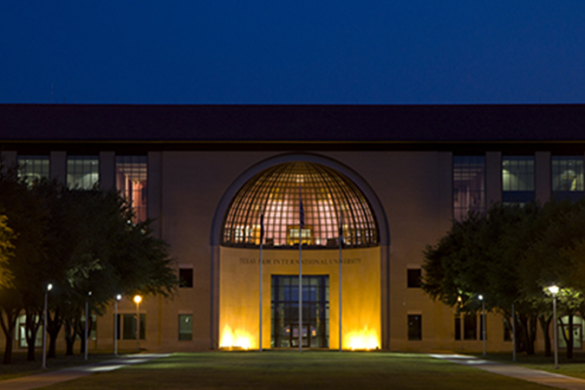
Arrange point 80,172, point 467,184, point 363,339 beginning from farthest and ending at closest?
point 363,339 < point 467,184 < point 80,172

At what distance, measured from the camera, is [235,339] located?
81.2m

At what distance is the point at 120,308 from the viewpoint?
3061 inches

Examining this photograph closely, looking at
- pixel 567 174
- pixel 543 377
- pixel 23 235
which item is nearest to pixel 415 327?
pixel 567 174

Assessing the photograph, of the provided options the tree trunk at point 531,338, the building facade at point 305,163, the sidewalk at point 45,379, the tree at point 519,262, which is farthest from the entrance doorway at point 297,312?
the sidewalk at point 45,379

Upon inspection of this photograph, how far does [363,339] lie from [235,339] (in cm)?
1193

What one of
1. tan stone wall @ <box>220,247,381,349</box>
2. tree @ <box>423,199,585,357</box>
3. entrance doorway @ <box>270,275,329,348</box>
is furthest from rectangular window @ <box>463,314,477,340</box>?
entrance doorway @ <box>270,275,329,348</box>

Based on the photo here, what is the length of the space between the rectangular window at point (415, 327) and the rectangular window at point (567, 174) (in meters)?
16.8

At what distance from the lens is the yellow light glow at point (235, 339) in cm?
7962

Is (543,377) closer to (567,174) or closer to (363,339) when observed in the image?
(567,174)

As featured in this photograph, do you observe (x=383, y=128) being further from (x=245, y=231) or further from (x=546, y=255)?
(x=546, y=255)

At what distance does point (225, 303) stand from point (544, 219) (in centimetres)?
3631

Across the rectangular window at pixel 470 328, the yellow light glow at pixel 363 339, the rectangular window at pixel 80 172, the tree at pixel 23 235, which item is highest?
the rectangular window at pixel 80 172

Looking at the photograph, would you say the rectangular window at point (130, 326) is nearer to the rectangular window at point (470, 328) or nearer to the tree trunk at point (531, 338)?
the rectangular window at point (470, 328)

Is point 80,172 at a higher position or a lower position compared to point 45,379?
higher
